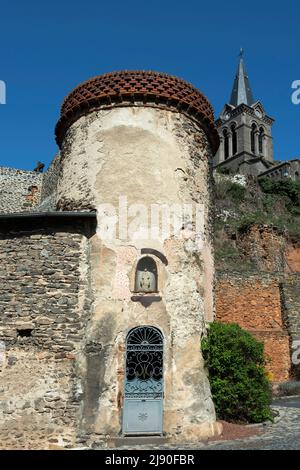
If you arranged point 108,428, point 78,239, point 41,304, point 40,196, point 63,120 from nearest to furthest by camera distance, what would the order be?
point 108,428 < point 41,304 < point 78,239 < point 63,120 < point 40,196

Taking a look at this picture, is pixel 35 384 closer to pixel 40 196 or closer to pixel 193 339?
pixel 193 339

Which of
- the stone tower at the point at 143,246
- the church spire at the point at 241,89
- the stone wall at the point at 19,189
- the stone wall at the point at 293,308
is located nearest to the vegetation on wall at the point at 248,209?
the stone wall at the point at 293,308

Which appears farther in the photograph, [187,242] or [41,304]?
[187,242]

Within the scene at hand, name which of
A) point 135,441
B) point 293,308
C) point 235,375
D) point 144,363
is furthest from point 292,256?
point 135,441

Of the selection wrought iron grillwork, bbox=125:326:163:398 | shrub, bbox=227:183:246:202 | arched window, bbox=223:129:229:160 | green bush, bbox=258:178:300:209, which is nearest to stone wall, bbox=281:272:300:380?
wrought iron grillwork, bbox=125:326:163:398

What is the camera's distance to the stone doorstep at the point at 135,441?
819 centimetres

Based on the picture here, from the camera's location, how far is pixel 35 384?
338 inches

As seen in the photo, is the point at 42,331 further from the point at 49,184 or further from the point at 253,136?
the point at 253,136

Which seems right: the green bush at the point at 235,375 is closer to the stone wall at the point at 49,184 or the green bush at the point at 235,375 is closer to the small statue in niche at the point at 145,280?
the small statue in niche at the point at 145,280

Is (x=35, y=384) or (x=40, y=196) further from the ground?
(x=40, y=196)

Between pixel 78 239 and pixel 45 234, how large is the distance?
0.73 metres

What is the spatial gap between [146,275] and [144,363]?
6.01 ft

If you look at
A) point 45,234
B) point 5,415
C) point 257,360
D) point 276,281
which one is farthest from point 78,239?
point 276,281

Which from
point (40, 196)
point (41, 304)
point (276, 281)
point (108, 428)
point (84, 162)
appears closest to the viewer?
point (108, 428)
